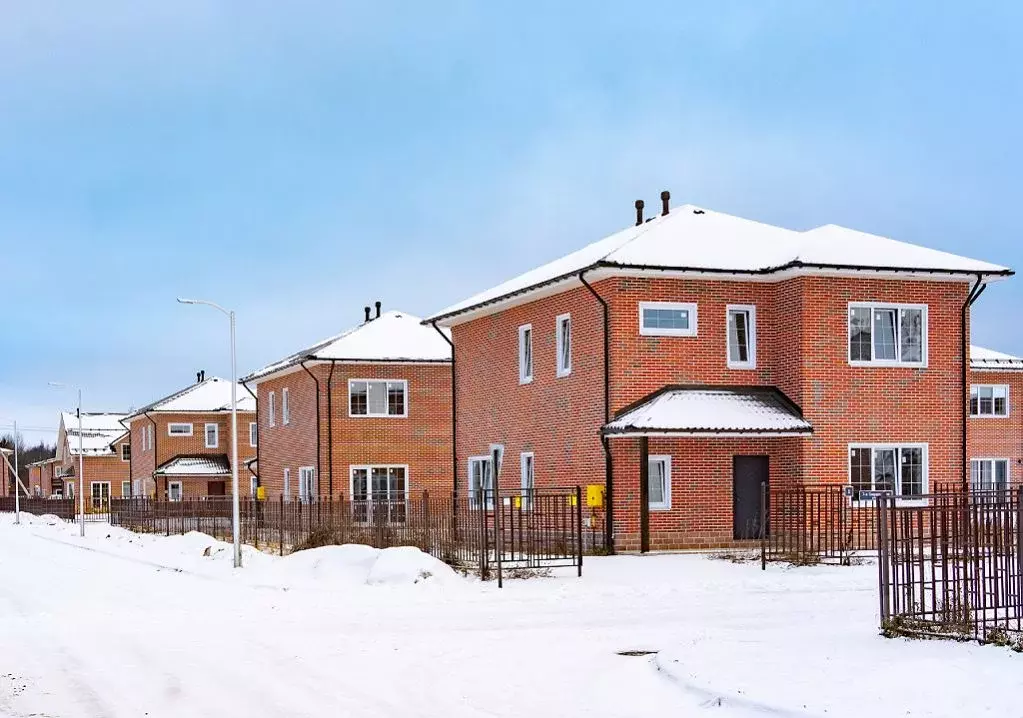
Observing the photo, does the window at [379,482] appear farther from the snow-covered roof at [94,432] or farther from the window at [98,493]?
the snow-covered roof at [94,432]

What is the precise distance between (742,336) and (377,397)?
1968 cm

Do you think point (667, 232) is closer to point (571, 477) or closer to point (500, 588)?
point (571, 477)

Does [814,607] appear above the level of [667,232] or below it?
below

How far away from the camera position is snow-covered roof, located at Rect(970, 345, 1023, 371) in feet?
186

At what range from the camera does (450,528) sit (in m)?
25.8

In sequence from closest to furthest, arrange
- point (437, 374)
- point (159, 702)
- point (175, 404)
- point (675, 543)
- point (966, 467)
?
1. point (159, 702)
2. point (675, 543)
3. point (966, 467)
4. point (437, 374)
5. point (175, 404)

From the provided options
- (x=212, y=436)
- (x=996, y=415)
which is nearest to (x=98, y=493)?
(x=212, y=436)

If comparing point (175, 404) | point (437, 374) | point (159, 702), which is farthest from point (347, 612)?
point (175, 404)

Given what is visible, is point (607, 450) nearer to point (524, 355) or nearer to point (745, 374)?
point (745, 374)

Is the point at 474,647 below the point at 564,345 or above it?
below

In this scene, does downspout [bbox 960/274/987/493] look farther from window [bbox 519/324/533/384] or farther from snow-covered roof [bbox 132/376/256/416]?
snow-covered roof [bbox 132/376/256/416]

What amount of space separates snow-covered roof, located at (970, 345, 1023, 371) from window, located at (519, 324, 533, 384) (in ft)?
90.6

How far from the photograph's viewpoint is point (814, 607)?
62.9 feet

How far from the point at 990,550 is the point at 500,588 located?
422 inches
